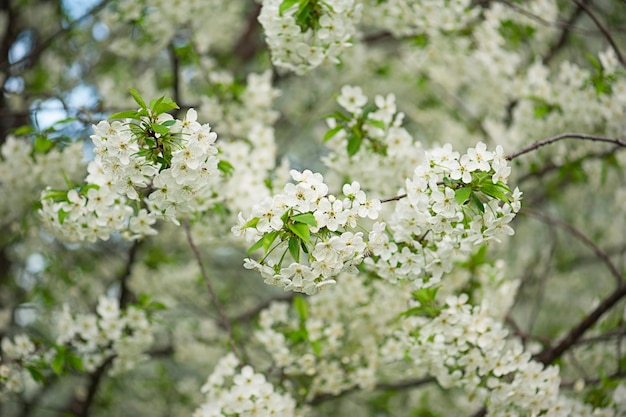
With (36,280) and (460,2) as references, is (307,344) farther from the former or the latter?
(36,280)

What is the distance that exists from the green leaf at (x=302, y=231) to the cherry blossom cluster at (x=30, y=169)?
5.97ft

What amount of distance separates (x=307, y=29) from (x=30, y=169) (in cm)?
180

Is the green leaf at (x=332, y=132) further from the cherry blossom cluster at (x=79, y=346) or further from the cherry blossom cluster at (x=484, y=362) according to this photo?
the cherry blossom cluster at (x=79, y=346)

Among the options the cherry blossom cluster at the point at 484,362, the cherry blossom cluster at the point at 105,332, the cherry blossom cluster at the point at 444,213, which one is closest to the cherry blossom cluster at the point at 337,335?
the cherry blossom cluster at the point at 484,362

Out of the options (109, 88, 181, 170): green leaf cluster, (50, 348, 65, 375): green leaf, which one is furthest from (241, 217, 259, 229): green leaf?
(50, 348, 65, 375): green leaf

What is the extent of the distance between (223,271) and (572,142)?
149 inches

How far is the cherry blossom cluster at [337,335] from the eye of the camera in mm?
3441

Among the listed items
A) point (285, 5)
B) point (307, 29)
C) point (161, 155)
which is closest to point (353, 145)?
point (307, 29)

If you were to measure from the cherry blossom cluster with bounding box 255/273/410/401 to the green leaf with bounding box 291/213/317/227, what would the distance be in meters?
1.44

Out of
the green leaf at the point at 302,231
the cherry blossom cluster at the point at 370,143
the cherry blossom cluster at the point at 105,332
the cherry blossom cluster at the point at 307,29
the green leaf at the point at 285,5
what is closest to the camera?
the green leaf at the point at 302,231

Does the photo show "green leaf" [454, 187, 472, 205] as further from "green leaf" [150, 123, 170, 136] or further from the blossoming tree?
"green leaf" [150, 123, 170, 136]

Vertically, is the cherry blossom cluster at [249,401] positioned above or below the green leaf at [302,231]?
below

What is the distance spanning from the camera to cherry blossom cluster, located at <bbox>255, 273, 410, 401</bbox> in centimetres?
344

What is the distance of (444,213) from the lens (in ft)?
7.38
